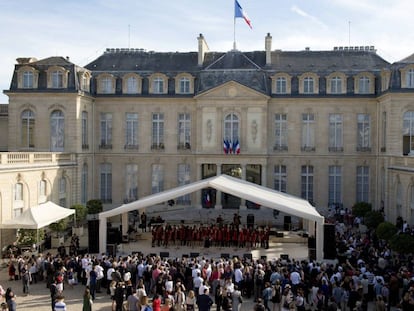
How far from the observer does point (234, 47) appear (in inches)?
1660

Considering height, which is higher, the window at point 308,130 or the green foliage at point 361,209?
the window at point 308,130

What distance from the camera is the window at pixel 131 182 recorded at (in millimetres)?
39781

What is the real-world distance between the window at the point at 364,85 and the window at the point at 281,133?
18.3ft

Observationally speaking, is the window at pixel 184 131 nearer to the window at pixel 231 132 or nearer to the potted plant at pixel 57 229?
the window at pixel 231 132

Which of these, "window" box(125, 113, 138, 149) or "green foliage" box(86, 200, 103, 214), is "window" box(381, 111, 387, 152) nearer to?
"window" box(125, 113, 138, 149)

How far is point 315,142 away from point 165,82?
456 inches

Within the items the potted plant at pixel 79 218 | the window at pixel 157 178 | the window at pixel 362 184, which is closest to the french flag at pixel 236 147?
the window at pixel 157 178

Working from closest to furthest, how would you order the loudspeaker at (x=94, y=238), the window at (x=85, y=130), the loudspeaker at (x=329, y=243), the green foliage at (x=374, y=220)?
the loudspeaker at (x=329, y=243) → the loudspeaker at (x=94, y=238) → the green foliage at (x=374, y=220) → the window at (x=85, y=130)

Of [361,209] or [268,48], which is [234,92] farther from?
[361,209]

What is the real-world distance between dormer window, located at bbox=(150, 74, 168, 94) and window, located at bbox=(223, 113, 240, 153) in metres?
5.14

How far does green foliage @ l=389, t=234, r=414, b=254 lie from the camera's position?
2164cm

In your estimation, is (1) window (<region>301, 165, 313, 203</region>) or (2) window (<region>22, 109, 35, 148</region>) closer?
(2) window (<region>22, 109, 35, 148</region>)

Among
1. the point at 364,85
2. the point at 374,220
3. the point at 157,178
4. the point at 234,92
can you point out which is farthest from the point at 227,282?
the point at 364,85

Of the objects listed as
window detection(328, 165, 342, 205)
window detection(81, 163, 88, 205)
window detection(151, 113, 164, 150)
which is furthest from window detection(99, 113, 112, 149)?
window detection(328, 165, 342, 205)
